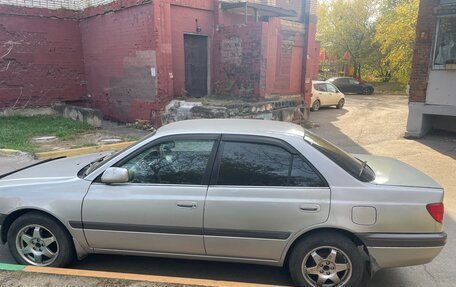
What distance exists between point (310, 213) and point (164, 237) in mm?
1314

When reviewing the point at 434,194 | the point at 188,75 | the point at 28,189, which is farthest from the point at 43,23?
the point at 434,194

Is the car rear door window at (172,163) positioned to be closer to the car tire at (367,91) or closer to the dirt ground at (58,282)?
the dirt ground at (58,282)

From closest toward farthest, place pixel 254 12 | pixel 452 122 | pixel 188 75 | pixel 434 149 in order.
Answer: pixel 434 149 < pixel 452 122 < pixel 188 75 < pixel 254 12

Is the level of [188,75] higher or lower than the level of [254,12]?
lower

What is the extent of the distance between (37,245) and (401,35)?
28.0 metres

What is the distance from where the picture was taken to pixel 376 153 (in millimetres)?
8773

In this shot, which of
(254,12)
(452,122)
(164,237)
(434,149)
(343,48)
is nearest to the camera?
(164,237)

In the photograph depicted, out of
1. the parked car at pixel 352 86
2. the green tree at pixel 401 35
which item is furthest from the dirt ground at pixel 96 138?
the green tree at pixel 401 35

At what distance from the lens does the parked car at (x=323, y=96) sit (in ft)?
57.5

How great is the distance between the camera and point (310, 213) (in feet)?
9.62

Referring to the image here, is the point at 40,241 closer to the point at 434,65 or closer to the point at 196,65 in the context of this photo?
the point at 196,65

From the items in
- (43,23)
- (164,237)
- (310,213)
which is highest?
(43,23)

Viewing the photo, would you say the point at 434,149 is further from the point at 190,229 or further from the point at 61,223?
the point at 61,223

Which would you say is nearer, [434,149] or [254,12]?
[434,149]
